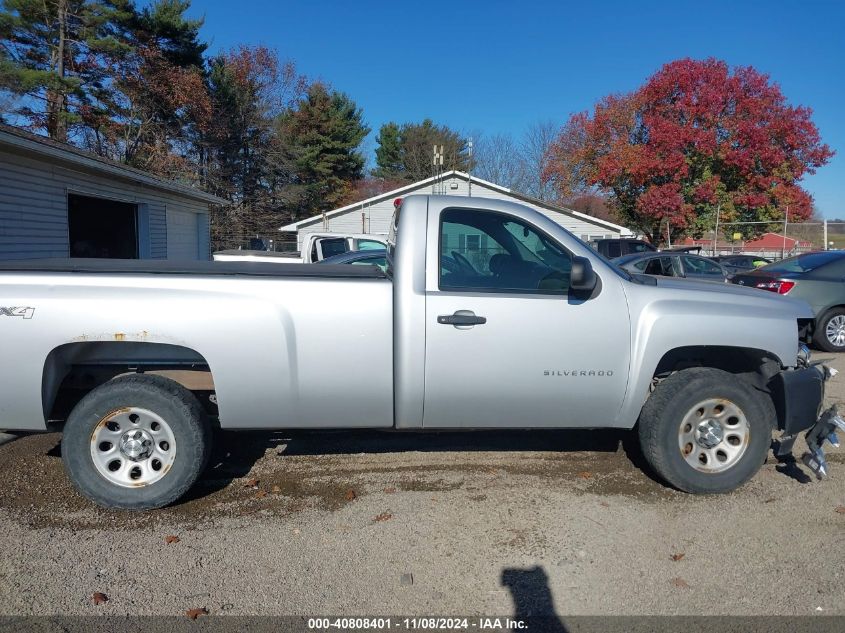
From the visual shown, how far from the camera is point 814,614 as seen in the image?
297cm

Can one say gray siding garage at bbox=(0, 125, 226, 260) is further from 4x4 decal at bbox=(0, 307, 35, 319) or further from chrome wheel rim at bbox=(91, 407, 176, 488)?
chrome wheel rim at bbox=(91, 407, 176, 488)

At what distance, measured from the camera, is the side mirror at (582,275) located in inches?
150

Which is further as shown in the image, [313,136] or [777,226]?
[313,136]

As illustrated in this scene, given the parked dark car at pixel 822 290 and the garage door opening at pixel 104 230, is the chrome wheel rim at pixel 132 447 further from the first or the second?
the garage door opening at pixel 104 230

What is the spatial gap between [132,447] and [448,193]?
80.6ft

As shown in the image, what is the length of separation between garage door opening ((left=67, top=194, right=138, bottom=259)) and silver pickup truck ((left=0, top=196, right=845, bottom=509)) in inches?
551

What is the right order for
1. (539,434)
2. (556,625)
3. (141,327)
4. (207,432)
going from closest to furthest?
(556,625)
(141,327)
(207,432)
(539,434)

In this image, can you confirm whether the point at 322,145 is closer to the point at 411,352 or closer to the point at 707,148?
the point at 707,148

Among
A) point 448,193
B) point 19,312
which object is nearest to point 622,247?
point 448,193

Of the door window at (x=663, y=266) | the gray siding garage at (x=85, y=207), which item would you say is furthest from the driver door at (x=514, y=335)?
the door window at (x=663, y=266)

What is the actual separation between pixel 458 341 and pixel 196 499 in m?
1.99

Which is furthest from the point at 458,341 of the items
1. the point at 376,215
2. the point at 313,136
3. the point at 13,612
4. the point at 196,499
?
the point at 313,136

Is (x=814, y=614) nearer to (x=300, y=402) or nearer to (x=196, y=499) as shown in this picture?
(x=300, y=402)

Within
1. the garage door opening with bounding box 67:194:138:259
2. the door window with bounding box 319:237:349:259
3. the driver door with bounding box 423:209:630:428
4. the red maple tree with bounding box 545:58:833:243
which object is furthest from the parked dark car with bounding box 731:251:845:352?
the red maple tree with bounding box 545:58:833:243
